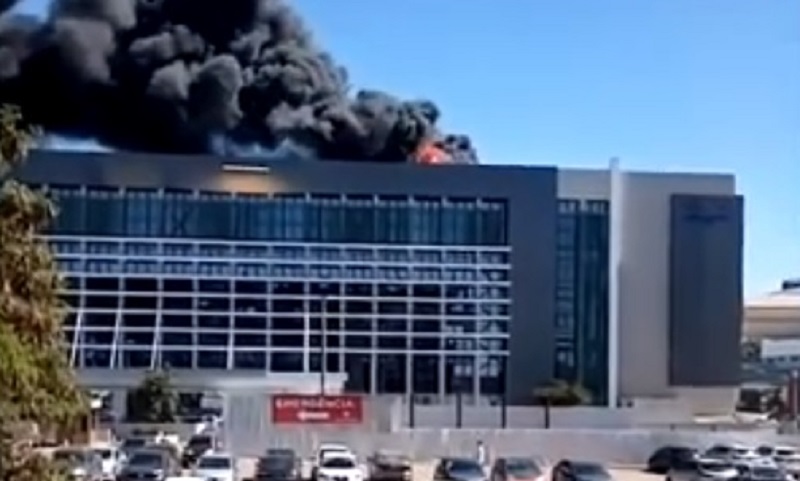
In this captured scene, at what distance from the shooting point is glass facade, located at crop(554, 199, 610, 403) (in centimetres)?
8781

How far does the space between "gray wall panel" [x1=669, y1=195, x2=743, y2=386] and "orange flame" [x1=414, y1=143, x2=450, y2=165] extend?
1409 centimetres

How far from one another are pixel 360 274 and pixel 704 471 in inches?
1884

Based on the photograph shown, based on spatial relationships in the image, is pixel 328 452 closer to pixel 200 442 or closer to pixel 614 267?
pixel 200 442

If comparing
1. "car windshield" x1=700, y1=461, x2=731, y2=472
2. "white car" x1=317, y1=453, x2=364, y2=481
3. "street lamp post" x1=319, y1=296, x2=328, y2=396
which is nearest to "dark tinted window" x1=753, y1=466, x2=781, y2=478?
"car windshield" x1=700, y1=461, x2=731, y2=472

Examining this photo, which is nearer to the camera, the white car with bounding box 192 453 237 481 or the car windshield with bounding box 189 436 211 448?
the white car with bounding box 192 453 237 481

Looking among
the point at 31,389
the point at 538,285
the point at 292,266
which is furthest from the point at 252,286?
the point at 31,389

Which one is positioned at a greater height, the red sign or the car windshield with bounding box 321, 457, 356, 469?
the red sign

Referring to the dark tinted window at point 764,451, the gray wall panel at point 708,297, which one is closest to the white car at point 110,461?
the dark tinted window at point 764,451

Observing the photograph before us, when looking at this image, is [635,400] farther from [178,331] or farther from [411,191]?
[178,331]

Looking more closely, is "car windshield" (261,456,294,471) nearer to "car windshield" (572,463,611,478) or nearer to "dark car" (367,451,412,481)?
"dark car" (367,451,412,481)

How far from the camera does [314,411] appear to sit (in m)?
55.2

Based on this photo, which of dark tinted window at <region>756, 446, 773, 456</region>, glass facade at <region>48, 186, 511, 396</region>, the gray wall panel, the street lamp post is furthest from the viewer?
the gray wall panel

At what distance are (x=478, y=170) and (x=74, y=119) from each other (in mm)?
22308

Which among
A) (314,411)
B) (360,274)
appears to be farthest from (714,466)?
(360,274)
